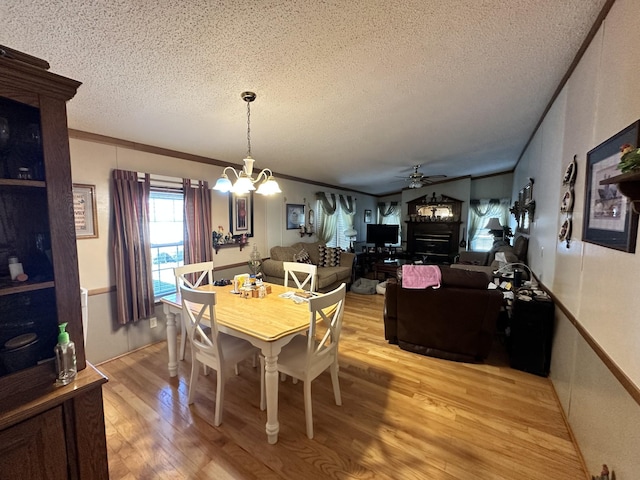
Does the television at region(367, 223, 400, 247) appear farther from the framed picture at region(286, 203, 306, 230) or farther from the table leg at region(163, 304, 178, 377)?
the table leg at region(163, 304, 178, 377)

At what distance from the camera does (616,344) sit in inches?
49.1

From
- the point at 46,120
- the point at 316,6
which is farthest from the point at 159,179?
the point at 316,6

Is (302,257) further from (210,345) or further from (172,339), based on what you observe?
(210,345)

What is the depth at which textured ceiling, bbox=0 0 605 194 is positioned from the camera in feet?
4.28

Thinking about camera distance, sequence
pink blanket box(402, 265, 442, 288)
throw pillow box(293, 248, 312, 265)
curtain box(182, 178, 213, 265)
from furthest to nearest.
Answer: throw pillow box(293, 248, 312, 265)
curtain box(182, 178, 213, 265)
pink blanket box(402, 265, 442, 288)

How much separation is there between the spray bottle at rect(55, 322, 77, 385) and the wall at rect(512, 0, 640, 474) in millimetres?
2215

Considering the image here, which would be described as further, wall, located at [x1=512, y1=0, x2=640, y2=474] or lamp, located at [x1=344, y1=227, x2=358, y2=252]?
lamp, located at [x1=344, y1=227, x2=358, y2=252]

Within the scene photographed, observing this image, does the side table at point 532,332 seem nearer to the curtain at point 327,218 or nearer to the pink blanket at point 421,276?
the pink blanket at point 421,276

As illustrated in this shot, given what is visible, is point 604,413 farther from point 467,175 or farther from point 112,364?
point 467,175

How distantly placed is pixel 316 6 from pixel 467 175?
22.7 ft

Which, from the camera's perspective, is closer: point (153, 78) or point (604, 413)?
point (604, 413)

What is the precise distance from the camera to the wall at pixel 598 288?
1.16 metres

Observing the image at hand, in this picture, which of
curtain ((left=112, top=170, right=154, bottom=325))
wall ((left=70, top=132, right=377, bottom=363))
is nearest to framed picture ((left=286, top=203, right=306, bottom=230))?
wall ((left=70, top=132, right=377, bottom=363))

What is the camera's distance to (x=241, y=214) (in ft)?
14.0
